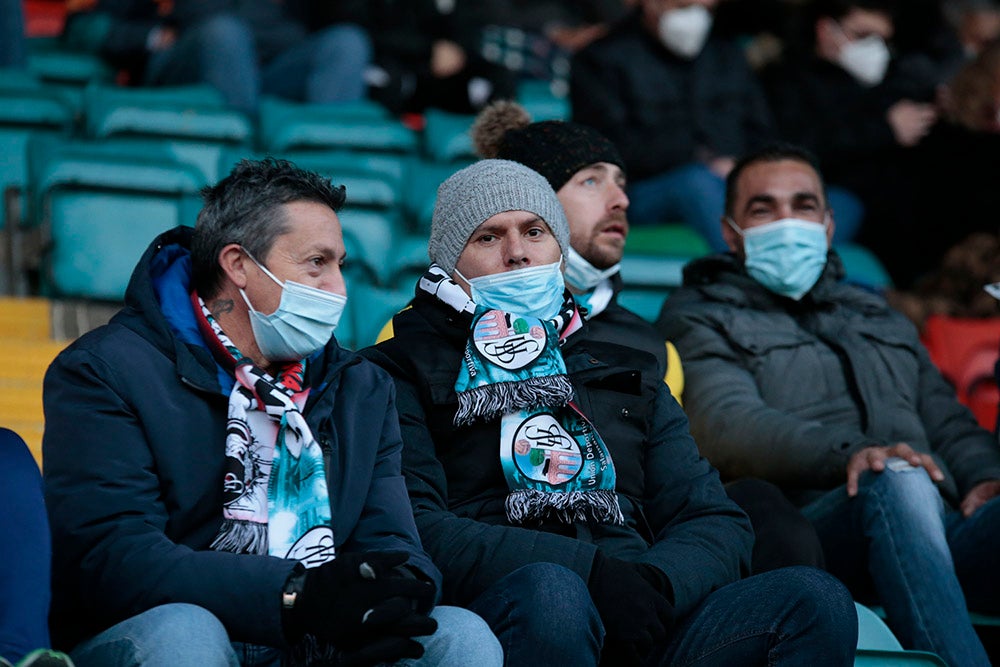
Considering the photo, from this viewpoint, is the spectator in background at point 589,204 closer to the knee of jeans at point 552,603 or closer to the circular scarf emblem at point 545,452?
the circular scarf emblem at point 545,452

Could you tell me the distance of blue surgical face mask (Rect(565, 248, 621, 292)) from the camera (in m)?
3.95

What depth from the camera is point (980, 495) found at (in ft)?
12.5

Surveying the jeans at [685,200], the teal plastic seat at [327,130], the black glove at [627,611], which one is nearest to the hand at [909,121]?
the jeans at [685,200]

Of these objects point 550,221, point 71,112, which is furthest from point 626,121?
point 550,221

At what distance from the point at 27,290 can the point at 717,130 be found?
10.4ft

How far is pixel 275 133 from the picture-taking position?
6.40 metres

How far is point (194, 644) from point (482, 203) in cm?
145

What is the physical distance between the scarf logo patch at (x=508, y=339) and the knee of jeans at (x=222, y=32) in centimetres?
386

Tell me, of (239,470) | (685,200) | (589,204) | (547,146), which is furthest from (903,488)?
(685,200)

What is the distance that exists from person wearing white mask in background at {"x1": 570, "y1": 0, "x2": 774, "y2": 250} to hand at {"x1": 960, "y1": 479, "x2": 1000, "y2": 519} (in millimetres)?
2102

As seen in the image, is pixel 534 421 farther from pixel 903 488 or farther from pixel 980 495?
pixel 980 495

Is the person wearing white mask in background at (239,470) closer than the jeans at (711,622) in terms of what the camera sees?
Yes

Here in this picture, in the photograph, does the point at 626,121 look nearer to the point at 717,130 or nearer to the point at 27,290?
the point at 717,130

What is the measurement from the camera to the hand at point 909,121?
676 cm
